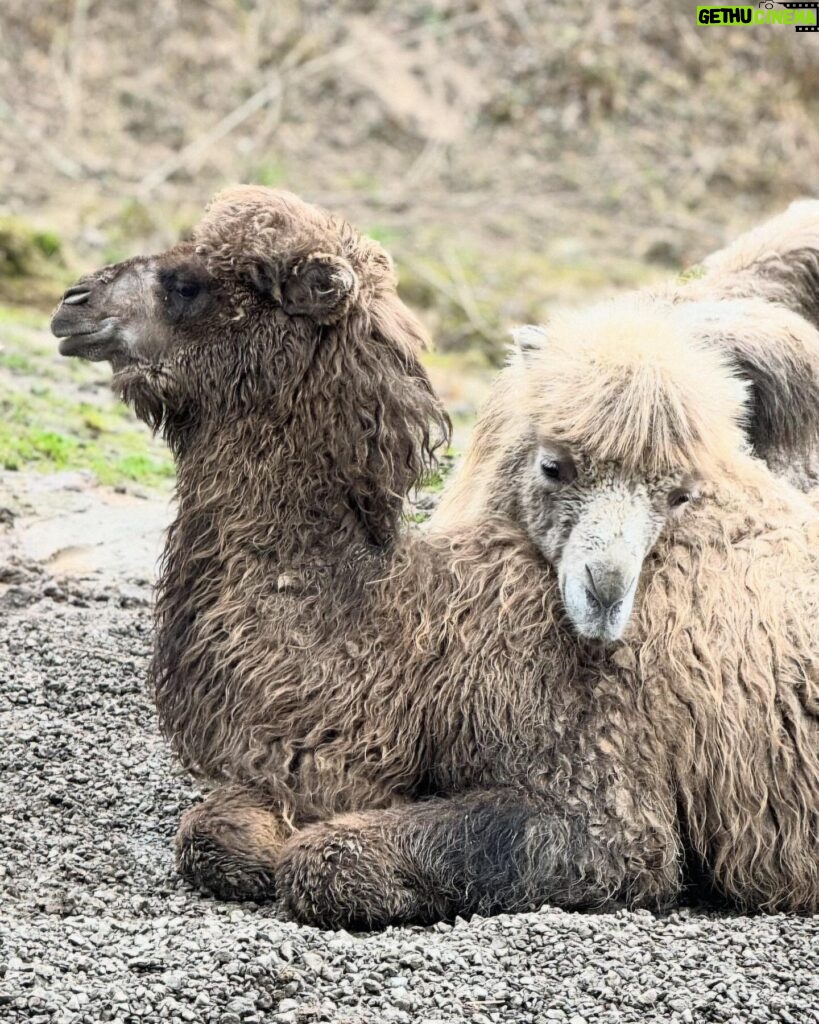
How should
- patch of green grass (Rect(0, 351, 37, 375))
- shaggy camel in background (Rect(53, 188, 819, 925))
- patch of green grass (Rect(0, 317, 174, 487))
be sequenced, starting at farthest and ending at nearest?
patch of green grass (Rect(0, 351, 37, 375)) < patch of green grass (Rect(0, 317, 174, 487)) < shaggy camel in background (Rect(53, 188, 819, 925))

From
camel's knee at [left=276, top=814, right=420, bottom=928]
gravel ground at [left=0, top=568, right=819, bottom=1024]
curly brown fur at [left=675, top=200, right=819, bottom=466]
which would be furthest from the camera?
curly brown fur at [left=675, top=200, right=819, bottom=466]

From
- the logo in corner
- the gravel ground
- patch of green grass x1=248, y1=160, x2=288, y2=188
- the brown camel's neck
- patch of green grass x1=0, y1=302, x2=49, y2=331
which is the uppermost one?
the logo in corner

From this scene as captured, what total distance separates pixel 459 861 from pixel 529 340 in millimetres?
2104

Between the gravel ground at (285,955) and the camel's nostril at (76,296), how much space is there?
190 centimetres

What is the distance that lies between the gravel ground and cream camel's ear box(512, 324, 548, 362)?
86.0 inches

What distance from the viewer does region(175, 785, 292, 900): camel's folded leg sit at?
579cm

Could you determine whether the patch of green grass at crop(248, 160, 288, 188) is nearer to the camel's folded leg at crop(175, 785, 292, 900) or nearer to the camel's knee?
the camel's folded leg at crop(175, 785, 292, 900)

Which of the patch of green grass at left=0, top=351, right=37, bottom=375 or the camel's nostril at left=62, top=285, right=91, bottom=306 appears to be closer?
the camel's nostril at left=62, top=285, right=91, bottom=306

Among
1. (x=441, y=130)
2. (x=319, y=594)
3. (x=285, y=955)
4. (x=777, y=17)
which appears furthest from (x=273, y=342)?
(x=777, y=17)

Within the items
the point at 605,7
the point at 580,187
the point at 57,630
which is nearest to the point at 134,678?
the point at 57,630

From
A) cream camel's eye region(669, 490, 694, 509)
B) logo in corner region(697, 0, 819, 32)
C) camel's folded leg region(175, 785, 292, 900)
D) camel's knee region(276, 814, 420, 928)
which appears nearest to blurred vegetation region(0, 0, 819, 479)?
logo in corner region(697, 0, 819, 32)

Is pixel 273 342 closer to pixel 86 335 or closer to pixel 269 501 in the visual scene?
pixel 269 501

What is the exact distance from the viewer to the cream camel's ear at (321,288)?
598 centimetres

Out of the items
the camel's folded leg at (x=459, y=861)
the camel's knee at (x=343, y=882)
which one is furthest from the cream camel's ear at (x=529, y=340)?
the camel's knee at (x=343, y=882)
